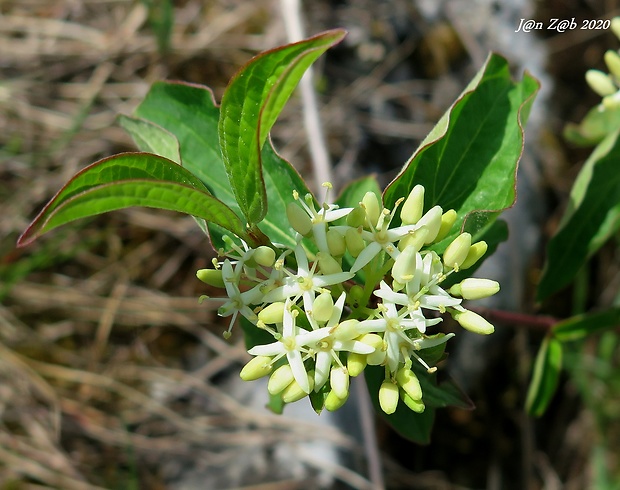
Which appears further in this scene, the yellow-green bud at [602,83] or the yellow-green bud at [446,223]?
the yellow-green bud at [602,83]

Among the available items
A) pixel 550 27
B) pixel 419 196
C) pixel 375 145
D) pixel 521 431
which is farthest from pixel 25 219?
pixel 550 27

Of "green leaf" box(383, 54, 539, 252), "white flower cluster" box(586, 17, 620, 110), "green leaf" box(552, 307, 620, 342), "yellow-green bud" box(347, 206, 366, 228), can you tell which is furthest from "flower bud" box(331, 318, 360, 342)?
"white flower cluster" box(586, 17, 620, 110)

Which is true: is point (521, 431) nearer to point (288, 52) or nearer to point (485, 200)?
point (485, 200)

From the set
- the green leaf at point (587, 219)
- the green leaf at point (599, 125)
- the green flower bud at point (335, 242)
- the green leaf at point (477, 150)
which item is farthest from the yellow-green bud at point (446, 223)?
the green leaf at point (599, 125)

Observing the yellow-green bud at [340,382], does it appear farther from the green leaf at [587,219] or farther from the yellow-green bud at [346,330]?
the green leaf at [587,219]

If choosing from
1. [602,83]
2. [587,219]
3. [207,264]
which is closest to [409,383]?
[587,219]

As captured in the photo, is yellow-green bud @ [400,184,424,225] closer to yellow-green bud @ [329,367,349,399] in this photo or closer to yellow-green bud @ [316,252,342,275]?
yellow-green bud @ [316,252,342,275]
